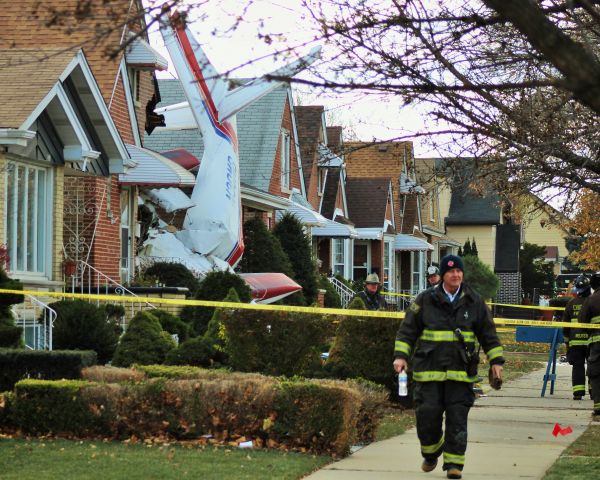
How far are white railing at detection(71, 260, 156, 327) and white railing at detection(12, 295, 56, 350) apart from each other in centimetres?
255

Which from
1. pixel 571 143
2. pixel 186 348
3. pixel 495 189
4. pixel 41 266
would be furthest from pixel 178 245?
pixel 571 143

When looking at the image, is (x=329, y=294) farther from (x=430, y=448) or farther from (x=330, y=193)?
(x=430, y=448)

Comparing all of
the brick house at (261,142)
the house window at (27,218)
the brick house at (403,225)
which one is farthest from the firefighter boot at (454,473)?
the brick house at (403,225)

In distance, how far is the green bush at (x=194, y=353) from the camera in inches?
580

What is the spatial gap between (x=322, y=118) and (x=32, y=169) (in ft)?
76.7

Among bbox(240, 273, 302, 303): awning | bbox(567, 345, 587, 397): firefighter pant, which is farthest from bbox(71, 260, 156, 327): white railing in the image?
bbox(567, 345, 587, 397): firefighter pant

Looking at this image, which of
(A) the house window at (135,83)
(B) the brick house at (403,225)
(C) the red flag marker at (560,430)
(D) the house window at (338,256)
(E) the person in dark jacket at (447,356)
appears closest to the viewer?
(E) the person in dark jacket at (447,356)

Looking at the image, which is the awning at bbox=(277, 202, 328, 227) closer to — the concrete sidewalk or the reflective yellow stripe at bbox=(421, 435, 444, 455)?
the concrete sidewalk

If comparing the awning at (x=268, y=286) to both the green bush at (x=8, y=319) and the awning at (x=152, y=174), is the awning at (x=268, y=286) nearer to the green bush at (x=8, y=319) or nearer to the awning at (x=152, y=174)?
the awning at (x=152, y=174)

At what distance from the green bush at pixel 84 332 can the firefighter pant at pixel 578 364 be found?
6577 millimetres

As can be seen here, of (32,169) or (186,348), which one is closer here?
(186,348)

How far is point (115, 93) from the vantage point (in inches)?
880

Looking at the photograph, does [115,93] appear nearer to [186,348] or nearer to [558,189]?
[186,348]

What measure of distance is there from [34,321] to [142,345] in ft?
8.60
